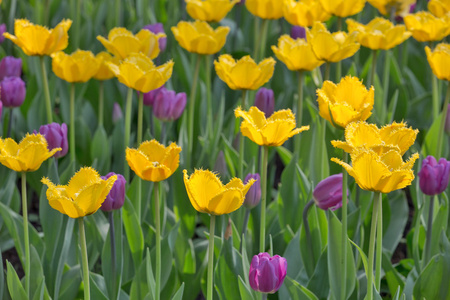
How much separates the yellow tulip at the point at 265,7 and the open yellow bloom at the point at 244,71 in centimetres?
56

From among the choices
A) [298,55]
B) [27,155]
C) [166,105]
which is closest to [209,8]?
[166,105]

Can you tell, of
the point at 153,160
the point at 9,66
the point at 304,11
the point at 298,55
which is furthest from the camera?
the point at 9,66

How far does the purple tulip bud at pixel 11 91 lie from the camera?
2.05 metres

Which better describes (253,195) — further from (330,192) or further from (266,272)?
(266,272)

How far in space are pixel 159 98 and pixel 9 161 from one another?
0.77 metres

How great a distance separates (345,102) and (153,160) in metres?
0.37

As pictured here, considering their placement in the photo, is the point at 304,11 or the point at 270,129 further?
the point at 304,11

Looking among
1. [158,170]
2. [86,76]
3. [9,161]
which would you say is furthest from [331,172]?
[9,161]

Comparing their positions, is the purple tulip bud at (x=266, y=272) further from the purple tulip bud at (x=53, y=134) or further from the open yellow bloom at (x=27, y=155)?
the purple tulip bud at (x=53, y=134)

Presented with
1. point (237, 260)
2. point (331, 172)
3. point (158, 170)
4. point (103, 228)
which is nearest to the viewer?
point (158, 170)

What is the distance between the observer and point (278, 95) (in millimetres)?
2803

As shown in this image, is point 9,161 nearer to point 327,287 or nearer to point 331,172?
point 327,287

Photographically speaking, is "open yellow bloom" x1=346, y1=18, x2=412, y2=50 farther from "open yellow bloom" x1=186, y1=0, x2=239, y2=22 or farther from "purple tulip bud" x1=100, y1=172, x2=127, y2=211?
"purple tulip bud" x1=100, y1=172, x2=127, y2=211

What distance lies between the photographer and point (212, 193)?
1170mm
